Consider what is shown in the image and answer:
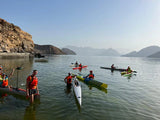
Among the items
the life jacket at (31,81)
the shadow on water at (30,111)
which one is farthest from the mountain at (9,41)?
the life jacket at (31,81)

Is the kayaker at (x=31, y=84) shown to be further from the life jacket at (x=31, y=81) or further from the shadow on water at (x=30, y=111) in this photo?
the shadow on water at (x=30, y=111)

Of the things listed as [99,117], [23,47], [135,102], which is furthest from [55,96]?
[23,47]

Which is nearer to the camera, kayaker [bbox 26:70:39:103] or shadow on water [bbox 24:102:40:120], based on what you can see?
shadow on water [bbox 24:102:40:120]

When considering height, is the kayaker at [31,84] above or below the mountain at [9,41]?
below

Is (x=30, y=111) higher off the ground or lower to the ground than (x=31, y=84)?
lower

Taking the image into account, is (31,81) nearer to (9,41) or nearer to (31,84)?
(31,84)

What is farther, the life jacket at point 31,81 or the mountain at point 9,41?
the mountain at point 9,41

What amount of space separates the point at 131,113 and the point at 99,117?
293cm

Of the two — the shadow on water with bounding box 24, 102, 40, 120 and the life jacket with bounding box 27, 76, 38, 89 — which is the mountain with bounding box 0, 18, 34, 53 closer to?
the shadow on water with bounding box 24, 102, 40, 120

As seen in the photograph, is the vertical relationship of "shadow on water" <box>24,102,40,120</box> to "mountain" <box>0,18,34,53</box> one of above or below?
below

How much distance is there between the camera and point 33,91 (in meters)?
8.90

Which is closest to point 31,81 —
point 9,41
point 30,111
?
point 30,111

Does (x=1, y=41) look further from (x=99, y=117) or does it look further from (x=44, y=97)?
(x=99, y=117)

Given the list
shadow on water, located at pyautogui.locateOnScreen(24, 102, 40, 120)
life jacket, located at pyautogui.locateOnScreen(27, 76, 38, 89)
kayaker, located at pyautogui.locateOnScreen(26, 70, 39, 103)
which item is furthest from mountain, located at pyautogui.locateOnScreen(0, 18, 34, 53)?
life jacket, located at pyautogui.locateOnScreen(27, 76, 38, 89)
